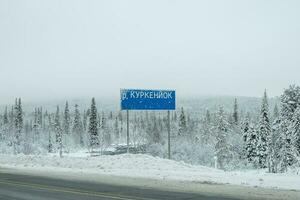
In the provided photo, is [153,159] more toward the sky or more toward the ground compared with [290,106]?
more toward the ground

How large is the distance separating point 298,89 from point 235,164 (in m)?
21.1

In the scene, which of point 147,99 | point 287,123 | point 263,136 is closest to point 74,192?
point 147,99

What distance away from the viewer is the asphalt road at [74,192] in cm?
1429

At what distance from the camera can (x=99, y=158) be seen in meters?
27.8

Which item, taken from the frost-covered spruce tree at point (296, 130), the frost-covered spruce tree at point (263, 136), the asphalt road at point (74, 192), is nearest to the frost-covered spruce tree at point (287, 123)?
the frost-covered spruce tree at point (296, 130)

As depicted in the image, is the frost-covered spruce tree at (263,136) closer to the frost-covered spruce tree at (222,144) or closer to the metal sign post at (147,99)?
the frost-covered spruce tree at (222,144)

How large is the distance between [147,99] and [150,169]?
681cm

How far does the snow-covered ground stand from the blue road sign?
11.3ft

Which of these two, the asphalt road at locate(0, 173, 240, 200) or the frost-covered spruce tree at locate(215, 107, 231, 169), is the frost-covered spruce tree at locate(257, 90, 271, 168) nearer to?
the frost-covered spruce tree at locate(215, 107, 231, 169)

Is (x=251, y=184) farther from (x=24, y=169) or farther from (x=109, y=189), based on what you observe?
(x=24, y=169)

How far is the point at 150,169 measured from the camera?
2362 centimetres

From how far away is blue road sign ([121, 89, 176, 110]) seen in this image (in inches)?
1143

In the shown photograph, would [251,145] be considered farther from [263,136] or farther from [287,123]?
[287,123]

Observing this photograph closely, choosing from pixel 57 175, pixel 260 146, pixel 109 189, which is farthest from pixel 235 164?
pixel 109 189
